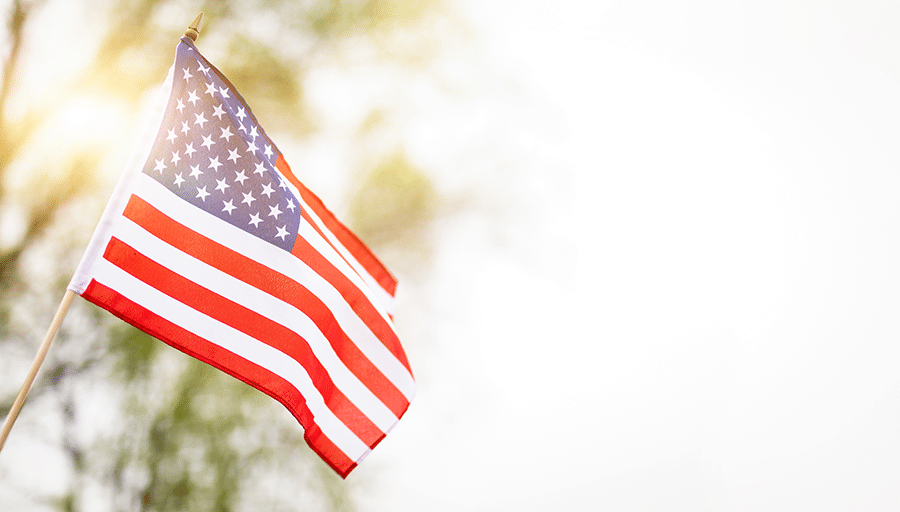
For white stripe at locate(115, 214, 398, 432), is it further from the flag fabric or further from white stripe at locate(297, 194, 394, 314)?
white stripe at locate(297, 194, 394, 314)

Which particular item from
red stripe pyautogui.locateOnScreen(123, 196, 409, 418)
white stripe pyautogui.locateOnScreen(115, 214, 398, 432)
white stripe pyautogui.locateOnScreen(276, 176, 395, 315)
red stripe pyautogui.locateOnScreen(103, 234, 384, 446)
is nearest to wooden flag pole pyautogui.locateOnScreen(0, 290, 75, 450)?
red stripe pyautogui.locateOnScreen(103, 234, 384, 446)

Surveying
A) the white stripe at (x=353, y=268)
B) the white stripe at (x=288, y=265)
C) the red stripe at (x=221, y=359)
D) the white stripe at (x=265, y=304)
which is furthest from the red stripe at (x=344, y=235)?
the red stripe at (x=221, y=359)

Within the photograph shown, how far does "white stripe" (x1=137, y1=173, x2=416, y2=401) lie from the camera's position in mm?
3061

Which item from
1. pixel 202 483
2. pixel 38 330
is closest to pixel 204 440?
pixel 202 483

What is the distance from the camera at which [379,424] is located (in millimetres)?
3877

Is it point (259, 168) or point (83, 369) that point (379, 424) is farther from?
point (83, 369)

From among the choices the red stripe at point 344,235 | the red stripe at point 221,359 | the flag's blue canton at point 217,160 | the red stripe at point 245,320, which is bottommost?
the red stripe at point 221,359

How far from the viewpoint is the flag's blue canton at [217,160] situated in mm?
3148

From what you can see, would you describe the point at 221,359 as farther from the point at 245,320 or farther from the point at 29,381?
the point at 29,381

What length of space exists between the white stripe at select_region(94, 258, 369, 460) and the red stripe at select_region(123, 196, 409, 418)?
11.5 inches

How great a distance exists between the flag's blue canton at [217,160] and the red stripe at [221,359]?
0.67 m

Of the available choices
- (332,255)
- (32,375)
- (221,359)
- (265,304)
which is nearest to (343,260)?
(332,255)

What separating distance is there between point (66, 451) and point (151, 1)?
628 centimetres

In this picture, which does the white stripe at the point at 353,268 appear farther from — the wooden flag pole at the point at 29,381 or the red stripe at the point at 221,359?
the wooden flag pole at the point at 29,381
